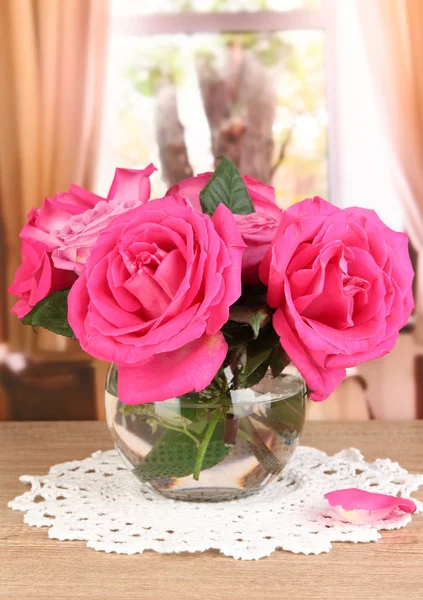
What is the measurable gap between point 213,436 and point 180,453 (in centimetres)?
4

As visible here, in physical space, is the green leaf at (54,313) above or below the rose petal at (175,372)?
above

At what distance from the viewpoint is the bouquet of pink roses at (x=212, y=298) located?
65 centimetres

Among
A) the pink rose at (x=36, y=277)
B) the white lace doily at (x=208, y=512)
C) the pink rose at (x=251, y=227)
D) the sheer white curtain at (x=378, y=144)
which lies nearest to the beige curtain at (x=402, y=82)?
the sheer white curtain at (x=378, y=144)

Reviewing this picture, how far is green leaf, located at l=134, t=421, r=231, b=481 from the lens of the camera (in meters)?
0.76

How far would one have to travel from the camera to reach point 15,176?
1.95 metres

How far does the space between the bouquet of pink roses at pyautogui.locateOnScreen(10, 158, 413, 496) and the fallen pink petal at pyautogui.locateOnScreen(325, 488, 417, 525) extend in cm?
13

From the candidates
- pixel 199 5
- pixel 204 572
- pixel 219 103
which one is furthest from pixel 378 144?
pixel 204 572

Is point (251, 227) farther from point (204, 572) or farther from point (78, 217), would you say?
point (204, 572)

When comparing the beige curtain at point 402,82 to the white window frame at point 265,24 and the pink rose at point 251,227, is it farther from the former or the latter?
the pink rose at point 251,227

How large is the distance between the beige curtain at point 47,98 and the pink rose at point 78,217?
3.79 ft

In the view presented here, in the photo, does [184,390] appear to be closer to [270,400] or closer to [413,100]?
[270,400]

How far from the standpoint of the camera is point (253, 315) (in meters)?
0.69

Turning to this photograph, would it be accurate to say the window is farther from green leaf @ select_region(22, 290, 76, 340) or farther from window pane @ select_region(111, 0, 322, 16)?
green leaf @ select_region(22, 290, 76, 340)

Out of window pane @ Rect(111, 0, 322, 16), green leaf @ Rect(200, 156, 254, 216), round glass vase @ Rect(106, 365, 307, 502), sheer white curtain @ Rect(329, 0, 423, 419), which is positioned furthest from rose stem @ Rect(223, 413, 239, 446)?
window pane @ Rect(111, 0, 322, 16)
